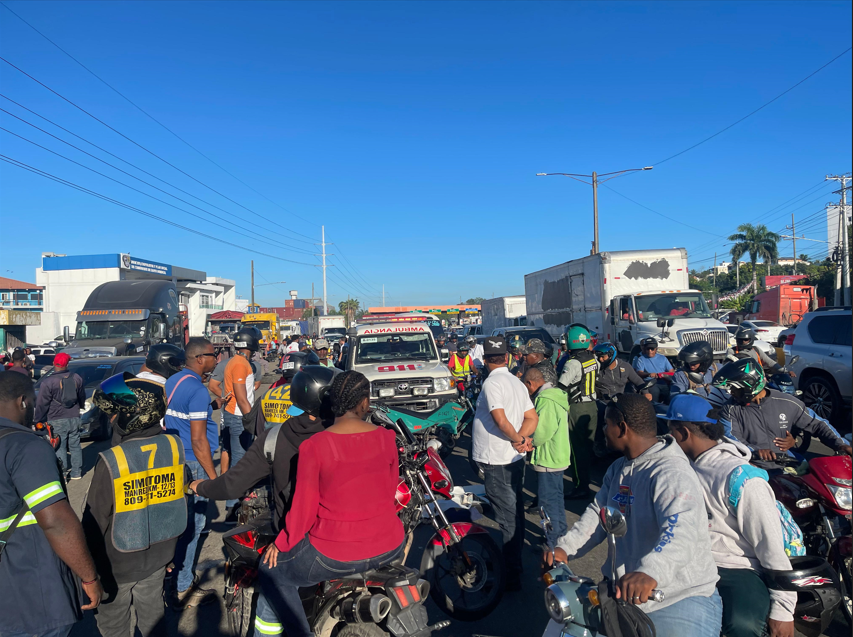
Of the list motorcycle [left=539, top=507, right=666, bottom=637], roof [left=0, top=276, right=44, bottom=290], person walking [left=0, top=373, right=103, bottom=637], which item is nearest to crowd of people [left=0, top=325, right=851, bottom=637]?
person walking [left=0, top=373, right=103, bottom=637]

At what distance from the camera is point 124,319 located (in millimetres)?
19766

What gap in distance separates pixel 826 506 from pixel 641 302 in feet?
45.0

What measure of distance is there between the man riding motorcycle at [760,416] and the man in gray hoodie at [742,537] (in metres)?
1.60

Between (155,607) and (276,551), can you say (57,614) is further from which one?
(276,551)

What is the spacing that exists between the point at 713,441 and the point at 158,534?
10.1 ft

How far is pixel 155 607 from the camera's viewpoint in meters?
3.19

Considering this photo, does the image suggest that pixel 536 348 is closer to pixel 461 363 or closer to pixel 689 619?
pixel 689 619

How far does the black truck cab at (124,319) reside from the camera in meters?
19.3

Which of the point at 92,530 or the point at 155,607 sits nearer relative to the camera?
the point at 92,530

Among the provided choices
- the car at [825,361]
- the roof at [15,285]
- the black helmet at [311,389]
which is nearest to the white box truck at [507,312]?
the car at [825,361]

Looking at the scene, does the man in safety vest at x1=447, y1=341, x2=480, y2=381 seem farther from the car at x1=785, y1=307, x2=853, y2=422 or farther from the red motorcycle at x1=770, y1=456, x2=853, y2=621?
the red motorcycle at x1=770, y1=456, x2=853, y2=621

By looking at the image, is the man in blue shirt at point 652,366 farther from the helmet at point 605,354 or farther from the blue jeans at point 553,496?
the blue jeans at point 553,496

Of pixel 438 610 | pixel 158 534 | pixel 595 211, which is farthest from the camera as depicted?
pixel 595 211

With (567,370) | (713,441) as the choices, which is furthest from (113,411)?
(567,370)
